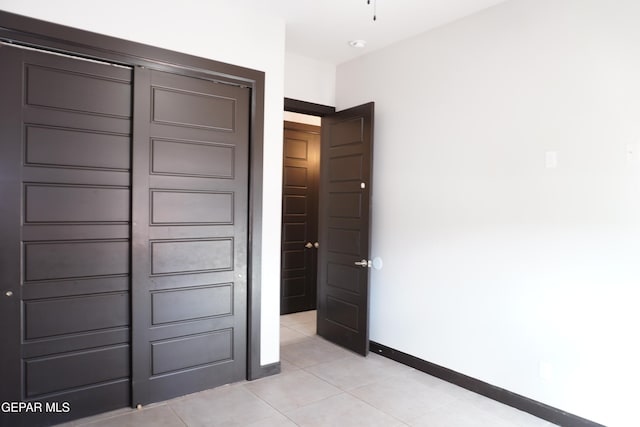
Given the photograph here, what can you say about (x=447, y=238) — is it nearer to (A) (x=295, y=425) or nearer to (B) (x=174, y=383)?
(A) (x=295, y=425)

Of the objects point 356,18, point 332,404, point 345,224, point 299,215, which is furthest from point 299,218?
point 332,404

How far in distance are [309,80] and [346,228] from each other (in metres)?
1.64

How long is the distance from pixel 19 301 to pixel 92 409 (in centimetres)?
88

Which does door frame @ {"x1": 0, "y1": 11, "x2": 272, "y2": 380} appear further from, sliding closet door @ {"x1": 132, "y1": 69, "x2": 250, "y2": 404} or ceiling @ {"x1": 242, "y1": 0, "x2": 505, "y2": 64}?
ceiling @ {"x1": 242, "y1": 0, "x2": 505, "y2": 64}

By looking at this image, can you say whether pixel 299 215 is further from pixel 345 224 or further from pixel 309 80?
pixel 309 80

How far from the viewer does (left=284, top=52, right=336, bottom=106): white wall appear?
4.25 m

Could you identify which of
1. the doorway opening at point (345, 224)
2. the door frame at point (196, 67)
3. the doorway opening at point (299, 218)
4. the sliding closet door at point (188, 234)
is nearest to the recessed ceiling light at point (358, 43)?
the doorway opening at point (345, 224)

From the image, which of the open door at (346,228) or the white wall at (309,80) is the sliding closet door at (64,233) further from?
the open door at (346,228)

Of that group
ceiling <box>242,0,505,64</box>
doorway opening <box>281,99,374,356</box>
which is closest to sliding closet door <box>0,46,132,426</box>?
ceiling <box>242,0,505,64</box>

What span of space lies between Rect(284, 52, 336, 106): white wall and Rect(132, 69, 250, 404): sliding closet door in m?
1.04

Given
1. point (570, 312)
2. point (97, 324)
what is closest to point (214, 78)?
point (97, 324)

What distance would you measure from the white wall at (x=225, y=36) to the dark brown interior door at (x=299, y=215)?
1.82 meters

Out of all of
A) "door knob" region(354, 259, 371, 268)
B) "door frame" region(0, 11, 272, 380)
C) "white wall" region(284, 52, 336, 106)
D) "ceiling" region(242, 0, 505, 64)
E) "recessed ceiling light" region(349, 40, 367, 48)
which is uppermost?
"ceiling" region(242, 0, 505, 64)

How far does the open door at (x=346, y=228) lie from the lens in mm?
4039
